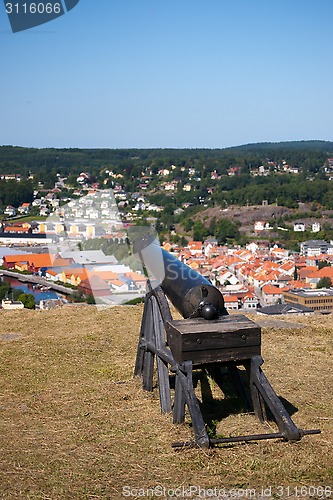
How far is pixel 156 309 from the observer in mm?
4566

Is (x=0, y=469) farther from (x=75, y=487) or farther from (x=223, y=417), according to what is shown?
(x=223, y=417)

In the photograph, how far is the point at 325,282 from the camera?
140 feet

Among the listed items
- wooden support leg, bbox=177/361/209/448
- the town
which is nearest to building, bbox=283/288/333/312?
the town

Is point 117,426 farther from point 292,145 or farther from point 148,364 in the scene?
point 292,145

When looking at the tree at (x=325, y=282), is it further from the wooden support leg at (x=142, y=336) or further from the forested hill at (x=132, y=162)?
the forested hill at (x=132, y=162)

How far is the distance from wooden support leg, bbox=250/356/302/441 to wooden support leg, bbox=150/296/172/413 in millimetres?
570

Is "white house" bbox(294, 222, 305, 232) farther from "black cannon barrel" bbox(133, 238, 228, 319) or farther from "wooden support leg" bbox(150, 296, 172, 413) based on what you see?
"wooden support leg" bbox(150, 296, 172, 413)

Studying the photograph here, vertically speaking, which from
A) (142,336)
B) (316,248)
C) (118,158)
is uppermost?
(142,336)

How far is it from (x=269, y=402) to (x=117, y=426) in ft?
2.99

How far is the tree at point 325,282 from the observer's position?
42.1 m

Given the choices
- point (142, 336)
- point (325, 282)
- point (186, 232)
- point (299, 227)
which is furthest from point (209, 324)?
point (186, 232)

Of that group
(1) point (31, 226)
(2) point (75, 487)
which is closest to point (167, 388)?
(2) point (75, 487)

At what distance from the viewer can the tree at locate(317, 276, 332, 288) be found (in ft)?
138

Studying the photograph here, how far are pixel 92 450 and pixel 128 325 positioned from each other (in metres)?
3.43
